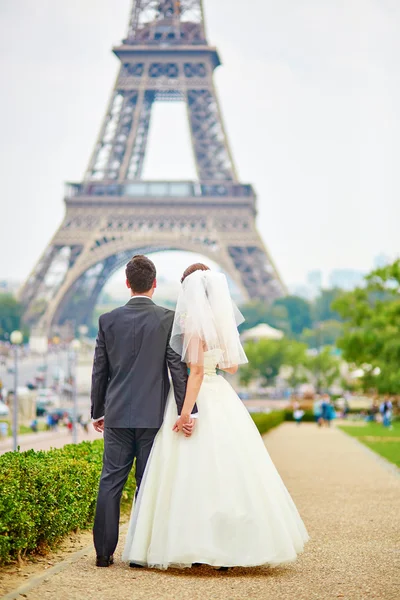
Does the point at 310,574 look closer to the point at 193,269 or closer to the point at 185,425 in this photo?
the point at 185,425

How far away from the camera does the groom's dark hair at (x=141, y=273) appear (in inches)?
240

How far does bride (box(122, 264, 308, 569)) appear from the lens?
18.6 ft

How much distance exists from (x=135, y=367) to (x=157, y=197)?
58201mm

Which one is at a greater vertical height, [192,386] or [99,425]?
[192,386]

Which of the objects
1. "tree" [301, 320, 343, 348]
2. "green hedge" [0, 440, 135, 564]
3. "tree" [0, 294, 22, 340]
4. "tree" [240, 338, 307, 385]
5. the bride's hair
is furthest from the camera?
"tree" [301, 320, 343, 348]

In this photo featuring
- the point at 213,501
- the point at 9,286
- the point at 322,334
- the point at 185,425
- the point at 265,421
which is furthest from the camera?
the point at 9,286

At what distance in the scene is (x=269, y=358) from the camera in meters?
64.3

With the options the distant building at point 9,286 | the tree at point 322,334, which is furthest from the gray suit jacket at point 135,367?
the distant building at point 9,286

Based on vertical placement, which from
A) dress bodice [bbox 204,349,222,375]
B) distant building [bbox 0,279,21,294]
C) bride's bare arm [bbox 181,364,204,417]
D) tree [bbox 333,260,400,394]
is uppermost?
distant building [bbox 0,279,21,294]

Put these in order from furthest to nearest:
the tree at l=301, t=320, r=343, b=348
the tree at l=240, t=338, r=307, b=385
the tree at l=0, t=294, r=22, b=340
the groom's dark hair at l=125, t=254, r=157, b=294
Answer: the tree at l=301, t=320, r=343, b=348, the tree at l=0, t=294, r=22, b=340, the tree at l=240, t=338, r=307, b=385, the groom's dark hair at l=125, t=254, r=157, b=294

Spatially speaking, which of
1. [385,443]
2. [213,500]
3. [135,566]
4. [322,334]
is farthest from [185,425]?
[322,334]

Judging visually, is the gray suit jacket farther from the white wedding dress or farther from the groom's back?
the white wedding dress

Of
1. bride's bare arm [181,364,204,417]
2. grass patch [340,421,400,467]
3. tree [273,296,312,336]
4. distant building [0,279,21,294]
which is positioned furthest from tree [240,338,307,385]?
distant building [0,279,21,294]

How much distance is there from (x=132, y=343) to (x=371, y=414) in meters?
36.3
